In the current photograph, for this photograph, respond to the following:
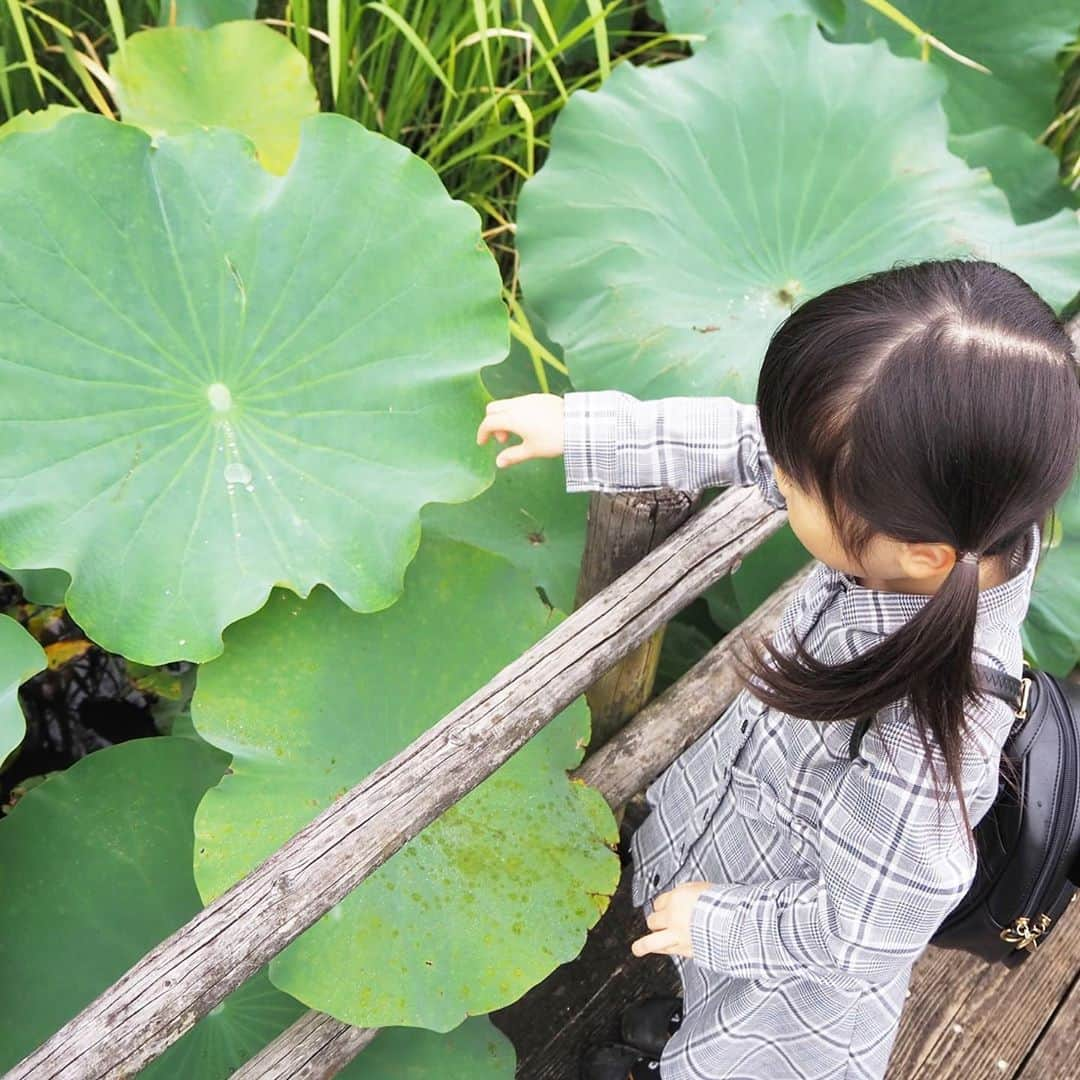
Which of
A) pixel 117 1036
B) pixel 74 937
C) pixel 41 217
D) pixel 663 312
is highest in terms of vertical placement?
pixel 41 217

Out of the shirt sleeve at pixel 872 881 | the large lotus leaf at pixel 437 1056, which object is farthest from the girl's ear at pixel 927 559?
the large lotus leaf at pixel 437 1056

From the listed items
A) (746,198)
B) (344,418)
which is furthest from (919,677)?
(746,198)

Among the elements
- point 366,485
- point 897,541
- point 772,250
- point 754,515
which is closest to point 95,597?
point 366,485

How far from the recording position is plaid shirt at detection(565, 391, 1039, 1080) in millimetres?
750

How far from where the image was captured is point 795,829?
925 mm

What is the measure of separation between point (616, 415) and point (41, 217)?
64 centimetres

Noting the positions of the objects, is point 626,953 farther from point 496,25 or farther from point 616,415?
point 496,25

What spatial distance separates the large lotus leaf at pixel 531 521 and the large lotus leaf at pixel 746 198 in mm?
188

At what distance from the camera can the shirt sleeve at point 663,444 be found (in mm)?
943

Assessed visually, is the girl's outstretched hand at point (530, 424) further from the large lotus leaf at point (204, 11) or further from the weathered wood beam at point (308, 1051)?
the large lotus leaf at point (204, 11)

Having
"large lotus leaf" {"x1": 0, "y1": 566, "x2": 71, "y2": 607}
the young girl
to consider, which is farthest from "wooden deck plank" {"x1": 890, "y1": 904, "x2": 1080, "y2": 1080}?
"large lotus leaf" {"x1": 0, "y1": 566, "x2": 71, "y2": 607}

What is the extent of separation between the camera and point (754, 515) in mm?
1036

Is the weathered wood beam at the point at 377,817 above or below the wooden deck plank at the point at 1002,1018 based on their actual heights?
above

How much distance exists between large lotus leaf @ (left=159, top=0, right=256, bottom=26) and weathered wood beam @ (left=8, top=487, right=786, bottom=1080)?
3.46ft
